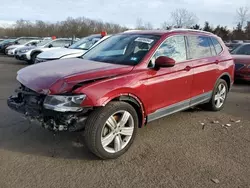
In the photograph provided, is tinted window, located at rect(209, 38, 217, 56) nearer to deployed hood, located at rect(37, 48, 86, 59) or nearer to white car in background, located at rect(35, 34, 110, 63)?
white car in background, located at rect(35, 34, 110, 63)

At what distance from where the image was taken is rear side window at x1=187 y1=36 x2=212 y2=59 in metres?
4.57

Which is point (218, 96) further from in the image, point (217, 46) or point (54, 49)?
point (54, 49)

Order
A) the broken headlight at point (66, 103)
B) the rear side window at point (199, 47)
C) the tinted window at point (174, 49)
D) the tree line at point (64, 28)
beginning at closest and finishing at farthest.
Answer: the broken headlight at point (66, 103)
the tinted window at point (174, 49)
the rear side window at point (199, 47)
the tree line at point (64, 28)

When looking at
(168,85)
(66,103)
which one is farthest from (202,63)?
(66,103)

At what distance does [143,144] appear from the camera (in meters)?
3.87

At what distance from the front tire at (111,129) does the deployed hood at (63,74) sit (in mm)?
Result: 451

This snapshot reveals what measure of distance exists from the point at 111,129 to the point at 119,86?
59 centimetres

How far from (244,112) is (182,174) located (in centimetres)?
333

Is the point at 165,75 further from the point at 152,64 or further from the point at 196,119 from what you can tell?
the point at 196,119

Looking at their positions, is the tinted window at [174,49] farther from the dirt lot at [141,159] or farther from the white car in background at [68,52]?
the white car in background at [68,52]

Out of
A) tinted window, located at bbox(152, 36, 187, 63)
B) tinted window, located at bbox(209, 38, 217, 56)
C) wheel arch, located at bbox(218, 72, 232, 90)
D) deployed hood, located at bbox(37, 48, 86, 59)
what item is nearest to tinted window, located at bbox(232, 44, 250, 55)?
wheel arch, located at bbox(218, 72, 232, 90)

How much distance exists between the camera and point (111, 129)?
3.35 metres

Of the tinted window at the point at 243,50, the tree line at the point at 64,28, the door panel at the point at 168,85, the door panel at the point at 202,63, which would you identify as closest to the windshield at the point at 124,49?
the door panel at the point at 168,85

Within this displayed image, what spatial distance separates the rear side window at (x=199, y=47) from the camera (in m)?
4.57
